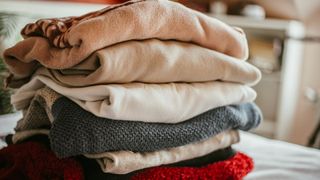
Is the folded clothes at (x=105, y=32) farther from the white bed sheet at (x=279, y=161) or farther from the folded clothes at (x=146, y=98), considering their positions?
the white bed sheet at (x=279, y=161)

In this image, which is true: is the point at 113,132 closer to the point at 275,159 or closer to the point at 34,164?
the point at 34,164

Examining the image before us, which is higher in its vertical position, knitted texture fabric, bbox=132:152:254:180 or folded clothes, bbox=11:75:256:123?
folded clothes, bbox=11:75:256:123

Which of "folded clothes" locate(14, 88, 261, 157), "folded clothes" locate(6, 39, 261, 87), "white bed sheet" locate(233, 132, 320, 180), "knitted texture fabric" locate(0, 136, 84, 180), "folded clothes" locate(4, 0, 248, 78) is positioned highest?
"folded clothes" locate(4, 0, 248, 78)

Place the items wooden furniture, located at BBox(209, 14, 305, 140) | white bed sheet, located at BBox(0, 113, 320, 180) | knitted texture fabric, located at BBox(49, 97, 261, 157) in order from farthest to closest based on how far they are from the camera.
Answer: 1. wooden furniture, located at BBox(209, 14, 305, 140)
2. white bed sheet, located at BBox(0, 113, 320, 180)
3. knitted texture fabric, located at BBox(49, 97, 261, 157)

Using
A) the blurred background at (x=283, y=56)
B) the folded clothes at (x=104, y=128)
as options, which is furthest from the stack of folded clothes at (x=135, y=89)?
the blurred background at (x=283, y=56)

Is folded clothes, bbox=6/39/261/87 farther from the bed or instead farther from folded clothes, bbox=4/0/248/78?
the bed

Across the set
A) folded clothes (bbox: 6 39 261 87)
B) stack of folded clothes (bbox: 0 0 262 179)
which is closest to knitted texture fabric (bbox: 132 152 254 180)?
stack of folded clothes (bbox: 0 0 262 179)

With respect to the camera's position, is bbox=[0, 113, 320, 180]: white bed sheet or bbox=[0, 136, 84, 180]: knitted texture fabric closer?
bbox=[0, 136, 84, 180]: knitted texture fabric

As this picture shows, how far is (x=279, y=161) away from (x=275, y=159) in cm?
1

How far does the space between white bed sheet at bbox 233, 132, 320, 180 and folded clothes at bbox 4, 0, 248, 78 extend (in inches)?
10.7

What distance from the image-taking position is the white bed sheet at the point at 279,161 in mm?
700

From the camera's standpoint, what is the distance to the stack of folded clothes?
46 centimetres

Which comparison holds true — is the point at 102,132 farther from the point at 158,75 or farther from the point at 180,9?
the point at 180,9

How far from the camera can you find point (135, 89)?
499 mm
